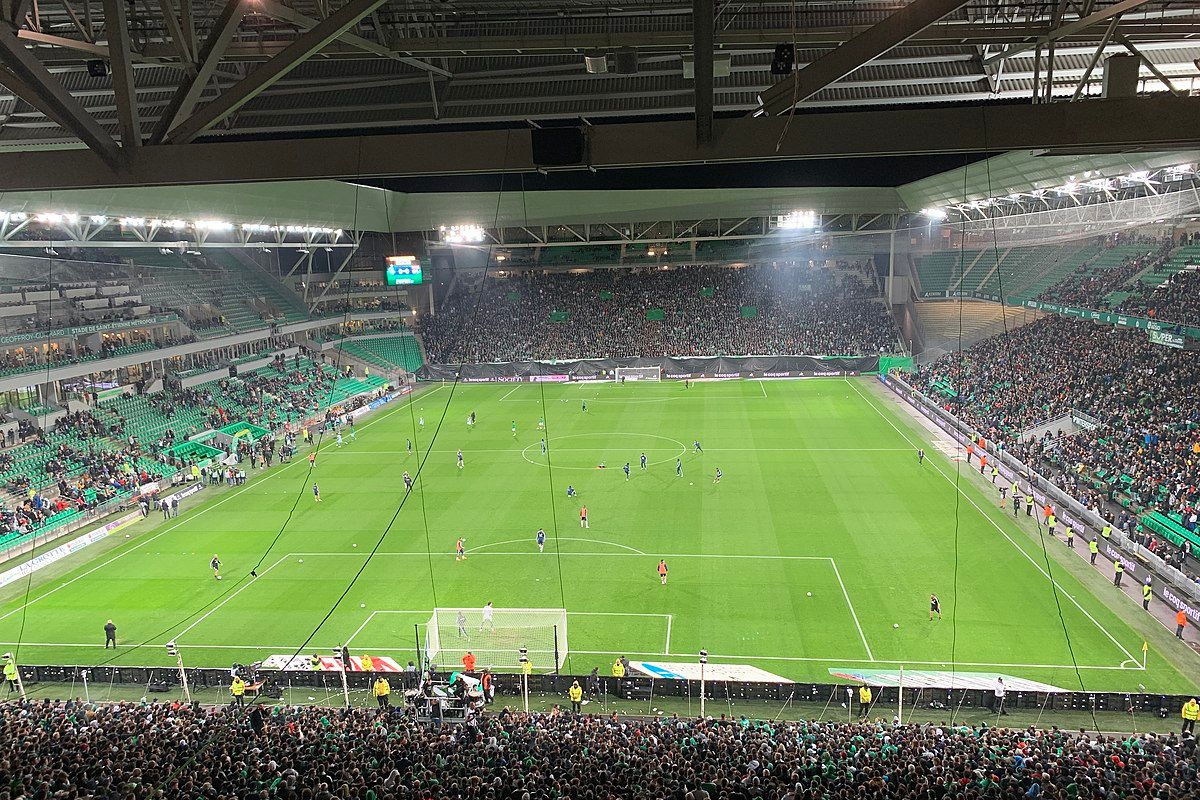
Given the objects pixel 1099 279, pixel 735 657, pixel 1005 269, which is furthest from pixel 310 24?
pixel 1005 269

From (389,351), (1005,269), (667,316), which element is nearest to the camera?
(1005,269)

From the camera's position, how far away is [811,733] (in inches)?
490

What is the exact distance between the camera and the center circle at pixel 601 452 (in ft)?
115

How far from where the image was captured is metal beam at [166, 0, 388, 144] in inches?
Answer: 275

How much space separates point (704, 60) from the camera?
6988 millimetres

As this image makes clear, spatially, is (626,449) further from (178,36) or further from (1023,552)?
(178,36)

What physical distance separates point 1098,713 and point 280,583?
843 inches

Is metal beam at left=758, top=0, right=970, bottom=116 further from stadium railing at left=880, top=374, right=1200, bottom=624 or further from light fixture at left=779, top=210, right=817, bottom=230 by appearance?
light fixture at left=779, top=210, right=817, bottom=230

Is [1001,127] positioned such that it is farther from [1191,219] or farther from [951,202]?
[951,202]

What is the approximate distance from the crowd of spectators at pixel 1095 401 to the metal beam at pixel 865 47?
21.8m

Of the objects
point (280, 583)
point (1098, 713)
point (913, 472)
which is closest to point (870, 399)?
point (913, 472)

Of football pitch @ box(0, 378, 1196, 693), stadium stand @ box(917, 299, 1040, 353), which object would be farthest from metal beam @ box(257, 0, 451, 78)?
stadium stand @ box(917, 299, 1040, 353)

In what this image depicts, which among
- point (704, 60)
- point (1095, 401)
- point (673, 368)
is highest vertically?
point (704, 60)

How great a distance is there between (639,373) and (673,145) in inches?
1951
